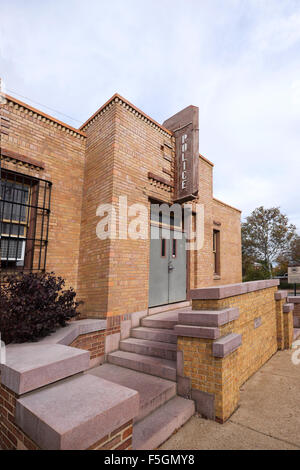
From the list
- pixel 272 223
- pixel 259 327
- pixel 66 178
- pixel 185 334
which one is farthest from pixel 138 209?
pixel 272 223

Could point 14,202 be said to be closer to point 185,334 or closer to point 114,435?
point 185,334

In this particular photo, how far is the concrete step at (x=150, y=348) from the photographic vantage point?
4.18 m

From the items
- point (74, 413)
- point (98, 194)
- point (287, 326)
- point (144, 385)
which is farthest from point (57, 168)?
point (287, 326)

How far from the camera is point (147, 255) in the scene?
5.95 m

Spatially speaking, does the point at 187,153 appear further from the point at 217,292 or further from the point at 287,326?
the point at 287,326

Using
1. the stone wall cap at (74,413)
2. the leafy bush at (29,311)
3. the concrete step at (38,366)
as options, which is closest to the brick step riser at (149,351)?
the leafy bush at (29,311)

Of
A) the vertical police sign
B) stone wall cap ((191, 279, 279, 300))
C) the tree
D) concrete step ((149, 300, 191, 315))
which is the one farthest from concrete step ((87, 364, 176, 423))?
the tree

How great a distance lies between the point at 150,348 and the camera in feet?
14.5

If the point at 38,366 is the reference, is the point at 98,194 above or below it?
above

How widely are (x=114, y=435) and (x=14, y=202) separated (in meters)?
4.60

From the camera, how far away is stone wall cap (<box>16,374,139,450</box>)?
171 centimetres

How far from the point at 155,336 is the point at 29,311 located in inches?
94.8

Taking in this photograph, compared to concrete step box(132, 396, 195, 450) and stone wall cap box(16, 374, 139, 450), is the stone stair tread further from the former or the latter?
stone wall cap box(16, 374, 139, 450)

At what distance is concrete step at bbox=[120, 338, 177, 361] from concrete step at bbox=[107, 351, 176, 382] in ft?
0.26
